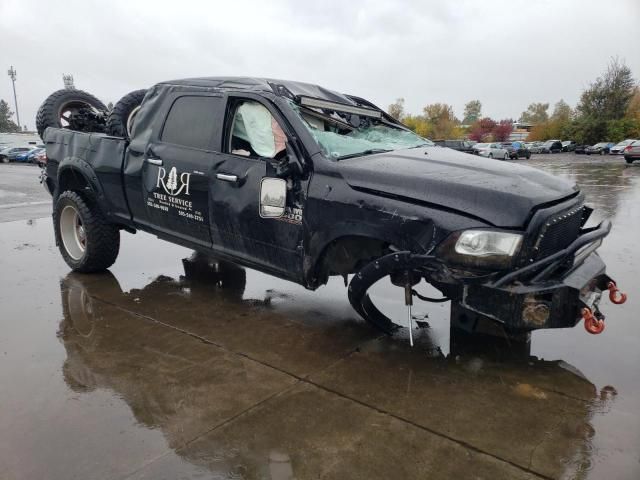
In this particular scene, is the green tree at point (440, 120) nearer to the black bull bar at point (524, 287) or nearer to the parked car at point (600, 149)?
the parked car at point (600, 149)

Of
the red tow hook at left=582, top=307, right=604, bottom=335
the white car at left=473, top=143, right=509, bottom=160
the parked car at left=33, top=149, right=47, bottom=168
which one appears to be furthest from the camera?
the white car at left=473, top=143, right=509, bottom=160

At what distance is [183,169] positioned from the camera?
13.6 ft

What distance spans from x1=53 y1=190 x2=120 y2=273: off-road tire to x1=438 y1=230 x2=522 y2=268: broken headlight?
365 centimetres

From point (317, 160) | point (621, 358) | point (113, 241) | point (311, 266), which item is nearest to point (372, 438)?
point (311, 266)

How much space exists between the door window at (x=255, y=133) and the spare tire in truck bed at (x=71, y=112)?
9.79ft

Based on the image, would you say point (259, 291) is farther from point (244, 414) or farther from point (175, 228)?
point (244, 414)

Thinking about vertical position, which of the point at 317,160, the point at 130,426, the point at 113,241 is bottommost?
the point at 130,426

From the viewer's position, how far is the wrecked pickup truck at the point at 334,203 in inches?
112

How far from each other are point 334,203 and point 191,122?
1.69 m

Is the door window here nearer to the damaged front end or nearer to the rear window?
the rear window

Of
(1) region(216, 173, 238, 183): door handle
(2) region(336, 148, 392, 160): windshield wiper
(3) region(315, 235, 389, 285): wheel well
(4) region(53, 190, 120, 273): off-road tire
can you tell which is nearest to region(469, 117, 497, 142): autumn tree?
(4) region(53, 190, 120, 273): off-road tire

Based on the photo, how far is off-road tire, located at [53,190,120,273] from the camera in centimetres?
511

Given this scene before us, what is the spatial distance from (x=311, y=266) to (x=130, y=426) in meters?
1.46

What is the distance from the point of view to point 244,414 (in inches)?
113
